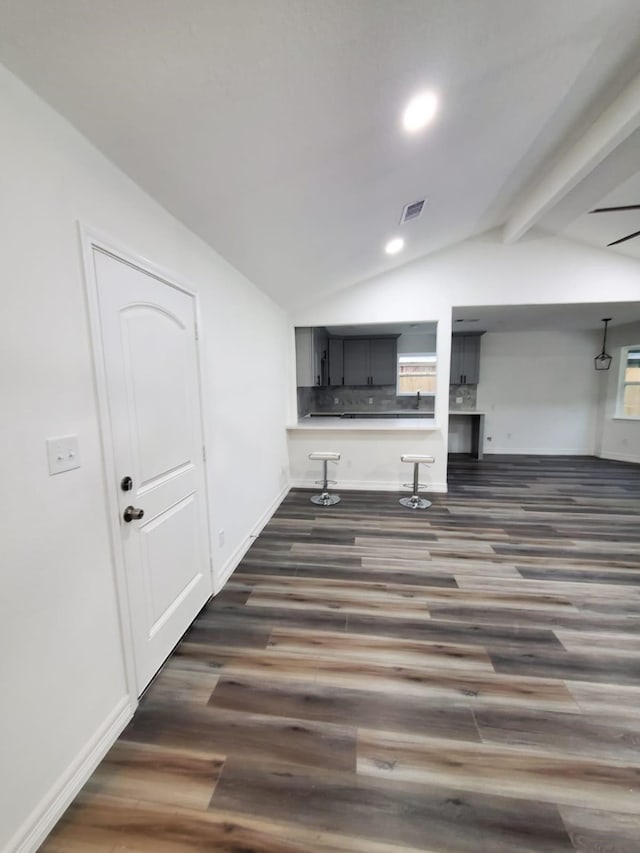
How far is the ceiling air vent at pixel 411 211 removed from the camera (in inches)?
104

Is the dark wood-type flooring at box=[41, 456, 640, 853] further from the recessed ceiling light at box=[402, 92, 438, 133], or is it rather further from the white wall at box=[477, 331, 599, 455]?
the white wall at box=[477, 331, 599, 455]

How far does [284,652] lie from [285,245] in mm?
2789

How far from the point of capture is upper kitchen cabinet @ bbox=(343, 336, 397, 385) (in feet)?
21.3

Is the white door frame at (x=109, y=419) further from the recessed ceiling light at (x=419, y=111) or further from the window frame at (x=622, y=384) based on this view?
the window frame at (x=622, y=384)

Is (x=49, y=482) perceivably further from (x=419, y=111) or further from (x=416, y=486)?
(x=416, y=486)

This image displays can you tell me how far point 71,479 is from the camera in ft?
4.11

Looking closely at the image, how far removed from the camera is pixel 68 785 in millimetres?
1213

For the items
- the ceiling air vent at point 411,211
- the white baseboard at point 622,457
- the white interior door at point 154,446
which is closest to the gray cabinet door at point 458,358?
the white baseboard at point 622,457

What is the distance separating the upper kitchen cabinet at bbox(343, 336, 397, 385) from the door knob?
533 cm

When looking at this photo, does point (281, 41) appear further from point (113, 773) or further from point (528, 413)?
point (528, 413)

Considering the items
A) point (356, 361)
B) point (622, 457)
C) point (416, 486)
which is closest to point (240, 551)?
point (416, 486)

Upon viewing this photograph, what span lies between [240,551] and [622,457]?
22.9 feet

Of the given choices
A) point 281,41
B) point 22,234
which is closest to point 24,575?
point 22,234

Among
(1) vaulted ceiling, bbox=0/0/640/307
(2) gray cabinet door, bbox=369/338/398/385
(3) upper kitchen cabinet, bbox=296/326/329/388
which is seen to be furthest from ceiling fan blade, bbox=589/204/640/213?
(2) gray cabinet door, bbox=369/338/398/385
